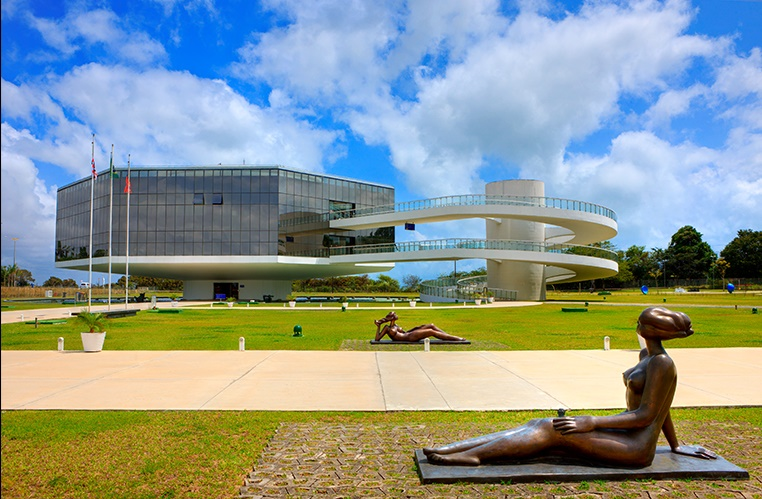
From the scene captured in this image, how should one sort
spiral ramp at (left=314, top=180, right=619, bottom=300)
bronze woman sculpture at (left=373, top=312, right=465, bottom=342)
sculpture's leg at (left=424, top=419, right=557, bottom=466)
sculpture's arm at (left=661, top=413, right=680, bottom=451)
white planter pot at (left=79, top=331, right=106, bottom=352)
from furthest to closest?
spiral ramp at (left=314, top=180, right=619, bottom=300), bronze woman sculpture at (left=373, top=312, right=465, bottom=342), white planter pot at (left=79, top=331, right=106, bottom=352), sculpture's arm at (left=661, top=413, right=680, bottom=451), sculpture's leg at (left=424, top=419, right=557, bottom=466)

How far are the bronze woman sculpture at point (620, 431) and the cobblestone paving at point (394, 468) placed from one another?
317 millimetres

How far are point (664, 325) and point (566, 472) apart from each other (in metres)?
1.85

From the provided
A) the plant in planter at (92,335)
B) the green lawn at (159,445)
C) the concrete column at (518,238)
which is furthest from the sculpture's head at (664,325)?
the concrete column at (518,238)

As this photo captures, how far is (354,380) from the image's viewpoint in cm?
1239

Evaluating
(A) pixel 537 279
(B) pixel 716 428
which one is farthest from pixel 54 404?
(A) pixel 537 279

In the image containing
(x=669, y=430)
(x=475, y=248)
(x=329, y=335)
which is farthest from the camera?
(x=475, y=248)

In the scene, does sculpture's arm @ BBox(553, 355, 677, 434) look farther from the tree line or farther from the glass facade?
the tree line

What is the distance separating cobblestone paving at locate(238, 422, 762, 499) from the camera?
19.0 feet

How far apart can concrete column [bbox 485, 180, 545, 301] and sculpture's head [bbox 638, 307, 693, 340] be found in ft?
202

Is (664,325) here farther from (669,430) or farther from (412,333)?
(412,333)

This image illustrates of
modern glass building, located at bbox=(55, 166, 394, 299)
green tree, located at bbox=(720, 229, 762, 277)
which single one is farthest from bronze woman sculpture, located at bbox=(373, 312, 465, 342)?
green tree, located at bbox=(720, 229, 762, 277)

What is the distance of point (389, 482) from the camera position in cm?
607

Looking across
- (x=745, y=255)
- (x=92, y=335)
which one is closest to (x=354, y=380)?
(x=92, y=335)

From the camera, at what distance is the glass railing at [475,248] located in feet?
208
